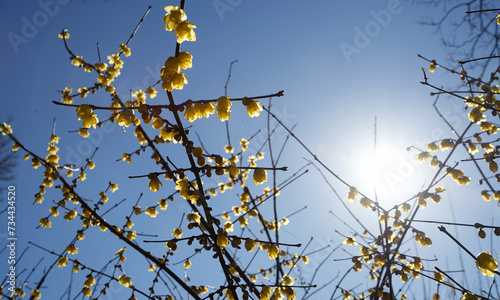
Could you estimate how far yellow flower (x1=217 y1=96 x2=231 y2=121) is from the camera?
71.9 inches

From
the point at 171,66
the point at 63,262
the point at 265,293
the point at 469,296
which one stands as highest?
the point at 171,66

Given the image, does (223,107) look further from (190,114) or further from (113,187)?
(113,187)

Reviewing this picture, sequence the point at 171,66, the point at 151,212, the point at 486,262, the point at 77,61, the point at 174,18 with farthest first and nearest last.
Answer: the point at 77,61, the point at 151,212, the point at 486,262, the point at 174,18, the point at 171,66

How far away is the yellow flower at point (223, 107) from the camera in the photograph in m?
1.83

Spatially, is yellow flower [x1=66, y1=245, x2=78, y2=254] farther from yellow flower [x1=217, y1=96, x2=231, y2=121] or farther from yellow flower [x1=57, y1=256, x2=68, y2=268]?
yellow flower [x1=217, y1=96, x2=231, y2=121]

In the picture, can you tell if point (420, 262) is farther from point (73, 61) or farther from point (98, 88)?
point (73, 61)

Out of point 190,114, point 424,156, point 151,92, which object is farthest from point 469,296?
point 151,92

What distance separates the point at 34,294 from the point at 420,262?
514 cm

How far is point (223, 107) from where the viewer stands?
1842 mm

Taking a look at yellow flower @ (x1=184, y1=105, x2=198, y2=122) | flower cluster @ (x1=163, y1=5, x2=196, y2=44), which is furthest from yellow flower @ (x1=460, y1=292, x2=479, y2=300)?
flower cluster @ (x1=163, y1=5, x2=196, y2=44)

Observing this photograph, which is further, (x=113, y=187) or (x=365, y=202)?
(x=113, y=187)

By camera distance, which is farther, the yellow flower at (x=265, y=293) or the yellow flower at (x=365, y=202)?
the yellow flower at (x=365, y=202)

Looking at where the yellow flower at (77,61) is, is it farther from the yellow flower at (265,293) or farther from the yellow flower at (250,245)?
the yellow flower at (265,293)

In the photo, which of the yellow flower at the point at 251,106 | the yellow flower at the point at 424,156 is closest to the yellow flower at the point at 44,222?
the yellow flower at the point at 251,106
